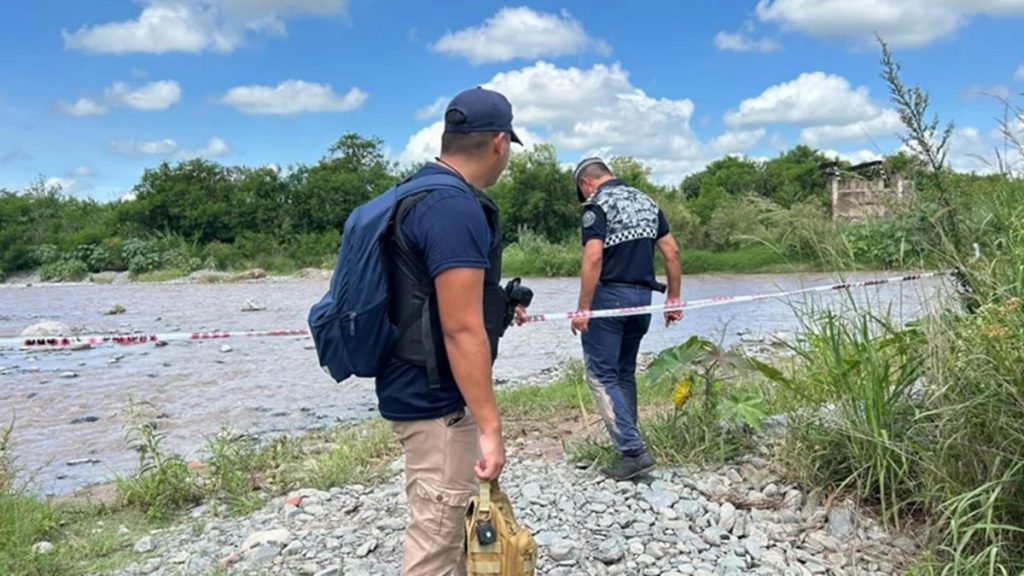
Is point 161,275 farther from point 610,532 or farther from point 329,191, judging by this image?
point 610,532

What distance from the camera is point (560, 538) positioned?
3.67 m

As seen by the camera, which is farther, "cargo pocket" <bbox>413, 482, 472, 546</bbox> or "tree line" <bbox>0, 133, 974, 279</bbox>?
"tree line" <bbox>0, 133, 974, 279</bbox>

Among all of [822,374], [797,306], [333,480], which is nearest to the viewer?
[822,374]

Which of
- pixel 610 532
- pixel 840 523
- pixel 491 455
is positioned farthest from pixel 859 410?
pixel 491 455

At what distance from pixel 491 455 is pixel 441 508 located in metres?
0.29

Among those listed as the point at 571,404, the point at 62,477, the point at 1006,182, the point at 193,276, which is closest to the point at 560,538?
the point at 1006,182

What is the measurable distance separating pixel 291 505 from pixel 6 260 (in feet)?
177

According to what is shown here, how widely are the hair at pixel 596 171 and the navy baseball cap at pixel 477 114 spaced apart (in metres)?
2.23

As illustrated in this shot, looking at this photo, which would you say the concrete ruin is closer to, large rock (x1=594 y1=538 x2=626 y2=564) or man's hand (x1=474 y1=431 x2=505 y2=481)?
large rock (x1=594 y1=538 x2=626 y2=564)

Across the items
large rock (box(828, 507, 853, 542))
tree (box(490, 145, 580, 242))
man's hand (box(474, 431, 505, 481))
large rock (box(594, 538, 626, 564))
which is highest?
tree (box(490, 145, 580, 242))

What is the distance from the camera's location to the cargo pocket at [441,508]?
95.9 inches

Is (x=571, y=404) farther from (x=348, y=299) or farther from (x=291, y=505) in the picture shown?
(x=348, y=299)

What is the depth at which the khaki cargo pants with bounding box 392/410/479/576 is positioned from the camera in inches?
95.9

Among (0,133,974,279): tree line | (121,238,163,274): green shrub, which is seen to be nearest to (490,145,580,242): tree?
(0,133,974,279): tree line
